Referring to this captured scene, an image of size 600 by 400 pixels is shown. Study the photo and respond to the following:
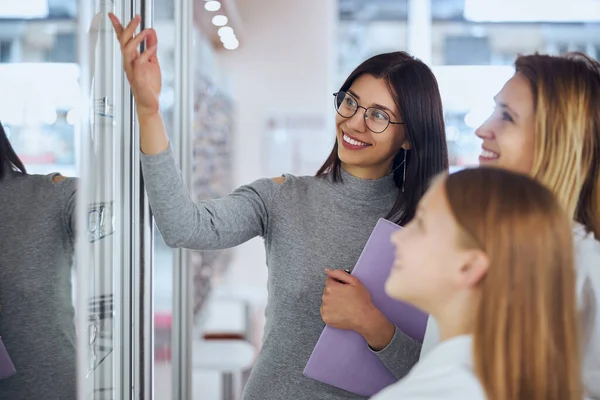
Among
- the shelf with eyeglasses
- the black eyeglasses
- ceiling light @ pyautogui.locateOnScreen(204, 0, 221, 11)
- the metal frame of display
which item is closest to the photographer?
the black eyeglasses

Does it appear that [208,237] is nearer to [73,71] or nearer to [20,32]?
[73,71]

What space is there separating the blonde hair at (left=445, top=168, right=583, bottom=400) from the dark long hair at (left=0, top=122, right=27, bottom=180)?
0.71 metres

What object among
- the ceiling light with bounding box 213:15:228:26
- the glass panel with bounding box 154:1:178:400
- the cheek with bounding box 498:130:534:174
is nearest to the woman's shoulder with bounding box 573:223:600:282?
the cheek with bounding box 498:130:534:174

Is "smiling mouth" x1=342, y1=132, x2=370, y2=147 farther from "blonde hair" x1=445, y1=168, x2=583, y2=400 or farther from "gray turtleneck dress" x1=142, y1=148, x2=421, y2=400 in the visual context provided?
"blonde hair" x1=445, y1=168, x2=583, y2=400

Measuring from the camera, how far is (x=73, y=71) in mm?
1149

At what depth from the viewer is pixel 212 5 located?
12.5ft

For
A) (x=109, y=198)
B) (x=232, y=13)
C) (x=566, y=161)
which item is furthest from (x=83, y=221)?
(x=232, y=13)

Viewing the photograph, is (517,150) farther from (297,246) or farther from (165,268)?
(165,268)

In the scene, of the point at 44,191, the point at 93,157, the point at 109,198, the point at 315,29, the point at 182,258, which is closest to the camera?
the point at 44,191

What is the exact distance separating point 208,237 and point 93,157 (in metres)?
0.29

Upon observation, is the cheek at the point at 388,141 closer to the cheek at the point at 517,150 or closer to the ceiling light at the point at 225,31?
the cheek at the point at 517,150

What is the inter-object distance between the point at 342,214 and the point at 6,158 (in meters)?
0.77

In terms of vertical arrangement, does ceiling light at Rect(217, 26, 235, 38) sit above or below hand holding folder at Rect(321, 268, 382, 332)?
above

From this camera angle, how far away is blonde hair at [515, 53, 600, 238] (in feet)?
3.87
